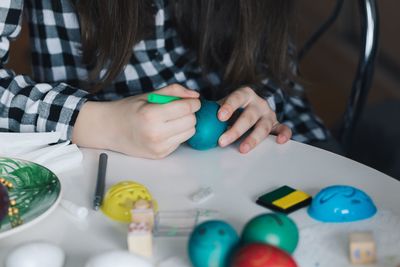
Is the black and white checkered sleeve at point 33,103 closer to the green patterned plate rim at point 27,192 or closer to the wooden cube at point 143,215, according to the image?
the green patterned plate rim at point 27,192

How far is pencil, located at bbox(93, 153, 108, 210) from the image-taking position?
71cm

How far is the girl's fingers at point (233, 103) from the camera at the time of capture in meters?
0.84

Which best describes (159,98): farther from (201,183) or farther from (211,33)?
(211,33)

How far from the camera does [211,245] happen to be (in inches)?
22.7

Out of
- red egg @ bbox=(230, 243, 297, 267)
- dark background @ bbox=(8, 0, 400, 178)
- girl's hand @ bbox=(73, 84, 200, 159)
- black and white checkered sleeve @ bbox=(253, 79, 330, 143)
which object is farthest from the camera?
dark background @ bbox=(8, 0, 400, 178)

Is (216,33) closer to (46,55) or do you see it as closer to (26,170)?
(46,55)

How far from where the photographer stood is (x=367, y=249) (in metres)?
0.60

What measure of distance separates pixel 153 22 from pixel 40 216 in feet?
1.71

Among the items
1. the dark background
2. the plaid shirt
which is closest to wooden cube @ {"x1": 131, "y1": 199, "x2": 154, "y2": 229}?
the plaid shirt

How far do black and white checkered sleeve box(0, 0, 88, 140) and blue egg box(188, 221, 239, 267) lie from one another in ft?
1.14

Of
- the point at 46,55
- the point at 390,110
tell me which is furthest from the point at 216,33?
the point at 390,110

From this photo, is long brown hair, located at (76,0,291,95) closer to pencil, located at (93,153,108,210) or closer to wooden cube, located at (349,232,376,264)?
pencil, located at (93,153,108,210)

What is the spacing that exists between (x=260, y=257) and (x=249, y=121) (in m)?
0.37

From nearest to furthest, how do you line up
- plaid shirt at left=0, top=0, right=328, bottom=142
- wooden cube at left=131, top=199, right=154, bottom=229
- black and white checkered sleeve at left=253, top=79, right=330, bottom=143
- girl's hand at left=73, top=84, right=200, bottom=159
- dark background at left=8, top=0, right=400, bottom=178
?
wooden cube at left=131, top=199, right=154, bottom=229
girl's hand at left=73, top=84, right=200, bottom=159
plaid shirt at left=0, top=0, right=328, bottom=142
black and white checkered sleeve at left=253, top=79, right=330, bottom=143
dark background at left=8, top=0, right=400, bottom=178
